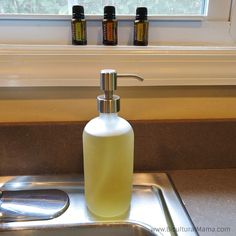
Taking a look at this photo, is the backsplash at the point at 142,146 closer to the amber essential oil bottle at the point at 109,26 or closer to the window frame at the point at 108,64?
the window frame at the point at 108,64

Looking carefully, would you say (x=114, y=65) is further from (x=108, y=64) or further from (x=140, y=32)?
(x=140, y=32)

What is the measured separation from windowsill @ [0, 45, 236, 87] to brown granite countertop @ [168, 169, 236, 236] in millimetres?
209

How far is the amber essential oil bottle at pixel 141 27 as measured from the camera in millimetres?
670

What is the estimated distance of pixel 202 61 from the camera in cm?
64

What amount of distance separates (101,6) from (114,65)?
19 cm

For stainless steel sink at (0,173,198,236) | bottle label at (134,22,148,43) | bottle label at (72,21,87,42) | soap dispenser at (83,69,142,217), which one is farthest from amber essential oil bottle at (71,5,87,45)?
stainless steel sink at (0,173,198,236)

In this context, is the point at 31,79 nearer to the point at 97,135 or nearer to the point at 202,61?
the point at 97,135

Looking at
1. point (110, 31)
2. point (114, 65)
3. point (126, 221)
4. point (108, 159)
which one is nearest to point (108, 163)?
point (108, 159)

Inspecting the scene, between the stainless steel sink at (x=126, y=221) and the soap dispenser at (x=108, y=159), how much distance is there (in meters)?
0.02

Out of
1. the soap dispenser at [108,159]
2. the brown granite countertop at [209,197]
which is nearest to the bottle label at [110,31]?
the soap dispenser at [108,159]

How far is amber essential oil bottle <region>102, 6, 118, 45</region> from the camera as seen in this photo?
65cm

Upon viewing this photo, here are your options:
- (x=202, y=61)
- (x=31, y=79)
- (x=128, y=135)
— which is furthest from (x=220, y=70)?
(x=31, y=79)

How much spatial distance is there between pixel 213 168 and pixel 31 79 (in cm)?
47

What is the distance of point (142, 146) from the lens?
65cm
